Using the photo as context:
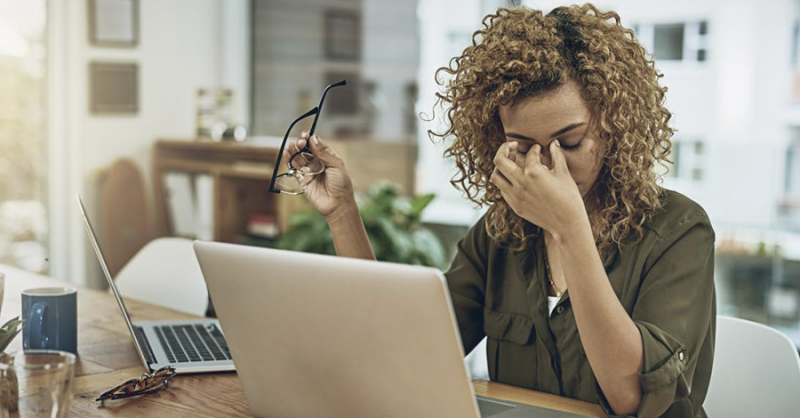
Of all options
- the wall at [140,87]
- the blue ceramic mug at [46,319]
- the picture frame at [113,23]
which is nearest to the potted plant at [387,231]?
the wall at [140,87]

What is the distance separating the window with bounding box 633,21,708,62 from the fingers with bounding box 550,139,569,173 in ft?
5.92

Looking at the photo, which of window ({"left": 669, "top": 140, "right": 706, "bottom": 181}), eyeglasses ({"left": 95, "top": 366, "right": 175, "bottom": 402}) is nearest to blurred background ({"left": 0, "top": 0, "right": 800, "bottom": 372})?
window ({"left": 669, "top": 140, "right": 706, "bottom": 181})

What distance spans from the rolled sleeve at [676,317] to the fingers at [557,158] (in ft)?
0.77

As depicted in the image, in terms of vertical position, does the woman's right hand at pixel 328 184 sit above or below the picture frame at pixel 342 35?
below

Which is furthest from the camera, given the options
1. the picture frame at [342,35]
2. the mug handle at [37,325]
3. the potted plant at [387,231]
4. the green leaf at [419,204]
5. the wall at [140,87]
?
the picture frame at [342,35]

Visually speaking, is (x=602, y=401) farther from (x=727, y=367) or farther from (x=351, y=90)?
(x=351, y=90)

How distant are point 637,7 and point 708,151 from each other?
0.59m

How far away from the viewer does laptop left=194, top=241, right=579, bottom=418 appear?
98 cm

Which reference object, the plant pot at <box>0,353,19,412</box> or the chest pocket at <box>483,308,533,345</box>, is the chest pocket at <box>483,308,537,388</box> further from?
the plant pot at <box>0,353,19,412</box>

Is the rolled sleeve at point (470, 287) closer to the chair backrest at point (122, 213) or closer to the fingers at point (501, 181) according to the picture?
the fingers at point (501, 181)

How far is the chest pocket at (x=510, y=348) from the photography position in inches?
62.4

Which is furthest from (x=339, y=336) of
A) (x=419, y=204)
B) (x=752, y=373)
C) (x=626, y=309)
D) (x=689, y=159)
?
(x=419, y=204)

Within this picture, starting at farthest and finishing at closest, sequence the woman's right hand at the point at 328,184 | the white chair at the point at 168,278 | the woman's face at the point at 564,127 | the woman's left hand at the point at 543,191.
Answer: the white chair at the point at 168,278 → the woman's right hand at the point at 328,184 → the woman's face at the point at 564,127 → the woman's left hand at the point at 543,191

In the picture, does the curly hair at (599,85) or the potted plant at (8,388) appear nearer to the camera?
the potted plant at (8,388)
